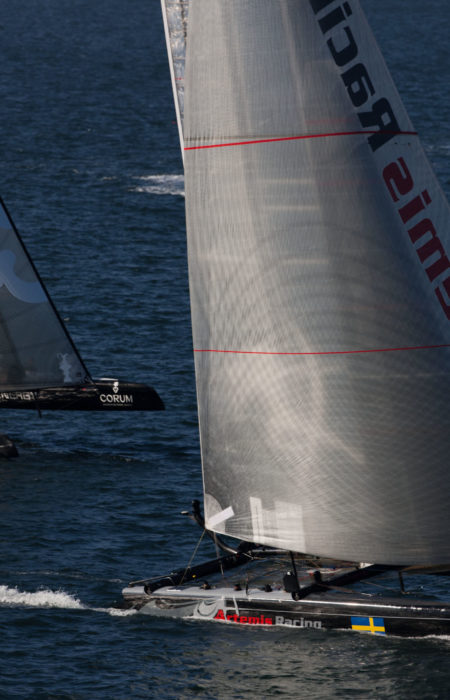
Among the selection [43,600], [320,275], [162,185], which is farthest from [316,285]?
[162,185]

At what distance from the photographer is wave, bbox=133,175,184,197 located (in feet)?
276

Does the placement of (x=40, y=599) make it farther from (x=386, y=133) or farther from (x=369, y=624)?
(x=386, y=133)

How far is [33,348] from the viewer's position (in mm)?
45281

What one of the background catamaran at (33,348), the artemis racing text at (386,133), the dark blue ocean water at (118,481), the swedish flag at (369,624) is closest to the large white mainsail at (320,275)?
the artemis racing text at (386,133)

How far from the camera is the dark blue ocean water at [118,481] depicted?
2784cm

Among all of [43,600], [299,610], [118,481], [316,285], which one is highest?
[118,481]

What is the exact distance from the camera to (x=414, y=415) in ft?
86.7

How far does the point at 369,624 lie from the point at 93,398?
18.0 meters

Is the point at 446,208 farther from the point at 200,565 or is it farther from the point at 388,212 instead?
the point at 200,565

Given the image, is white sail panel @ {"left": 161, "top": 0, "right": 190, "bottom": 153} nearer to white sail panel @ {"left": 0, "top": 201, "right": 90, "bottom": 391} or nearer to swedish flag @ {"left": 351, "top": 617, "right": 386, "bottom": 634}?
white sail panel @ {"left": 0, "top": 201, "right": 90, "bottom": 391}

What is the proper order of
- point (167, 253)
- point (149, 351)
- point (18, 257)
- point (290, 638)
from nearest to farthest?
point (290, 638), point (18, 257), point (149, 351), point (167, 253)

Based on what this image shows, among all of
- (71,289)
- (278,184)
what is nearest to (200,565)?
(278,184)

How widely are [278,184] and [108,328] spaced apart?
1219 inches

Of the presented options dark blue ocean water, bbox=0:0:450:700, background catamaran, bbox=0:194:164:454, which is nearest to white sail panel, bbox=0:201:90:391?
background catamaran, bbox=0:194:164:454
